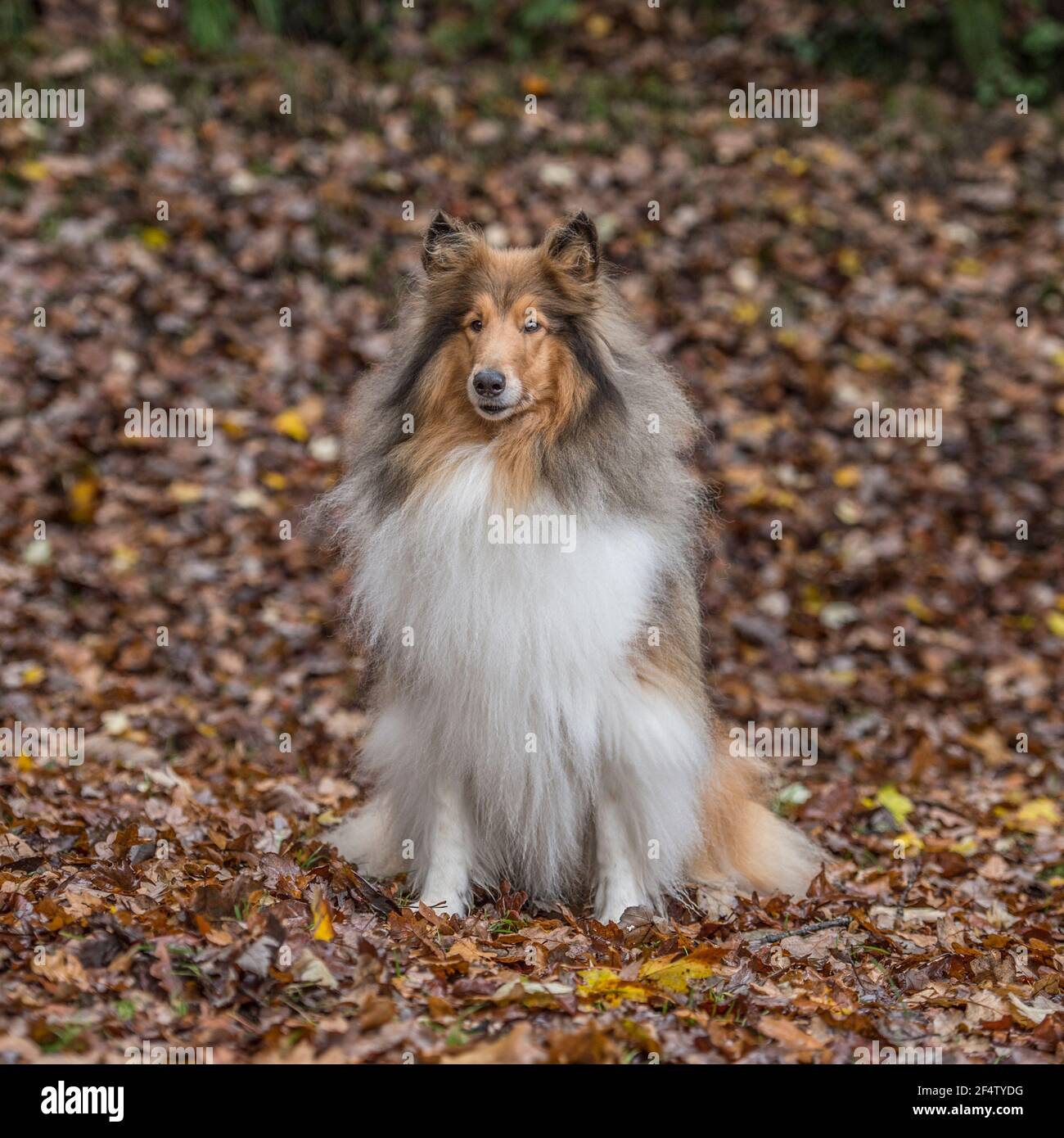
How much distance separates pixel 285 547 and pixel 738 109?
5961 millimetres

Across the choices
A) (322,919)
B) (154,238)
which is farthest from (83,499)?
(322,919)

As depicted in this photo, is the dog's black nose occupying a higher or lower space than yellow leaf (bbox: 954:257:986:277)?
lower

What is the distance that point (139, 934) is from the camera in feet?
12.3

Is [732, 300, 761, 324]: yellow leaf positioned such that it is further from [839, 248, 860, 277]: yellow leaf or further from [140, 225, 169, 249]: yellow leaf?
[140, 225, 169, 249]: yellow leaf

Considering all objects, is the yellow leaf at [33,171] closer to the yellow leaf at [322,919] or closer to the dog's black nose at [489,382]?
the dog's black nose at [489,382]

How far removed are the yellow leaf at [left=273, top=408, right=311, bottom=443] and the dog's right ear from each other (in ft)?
14.6

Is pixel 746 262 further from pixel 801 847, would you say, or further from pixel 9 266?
pixel 801 847

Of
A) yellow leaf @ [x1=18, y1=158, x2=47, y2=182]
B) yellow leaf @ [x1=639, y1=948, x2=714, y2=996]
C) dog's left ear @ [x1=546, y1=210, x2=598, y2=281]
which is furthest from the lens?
yellow leaf @ [x1=18, y1=158, x2=47, y2=182]

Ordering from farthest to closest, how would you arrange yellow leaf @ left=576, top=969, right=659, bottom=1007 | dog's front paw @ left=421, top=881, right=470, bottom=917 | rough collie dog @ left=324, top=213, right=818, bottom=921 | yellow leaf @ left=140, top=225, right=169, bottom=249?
1. yellow leaf @ left=140, top=225, right=169, bottom=249
2. dog's front paw @ left=421, top=881, right=470, bottom=917
3. rough collie dog @ left=324, top=213, right=818, bottom=921
4. yellow leaf @ left=576, top=969, right=659, bottom=1007

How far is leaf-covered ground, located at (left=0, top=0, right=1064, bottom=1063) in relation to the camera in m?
3.83

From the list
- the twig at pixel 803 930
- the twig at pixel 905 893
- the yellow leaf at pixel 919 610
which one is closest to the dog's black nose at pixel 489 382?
the twig at pixel 803 930

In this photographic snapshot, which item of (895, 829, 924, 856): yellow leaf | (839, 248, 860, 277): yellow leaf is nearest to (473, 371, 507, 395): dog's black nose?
(895, 829, 924, 856): yellow leaf

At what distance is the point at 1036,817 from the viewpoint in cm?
636

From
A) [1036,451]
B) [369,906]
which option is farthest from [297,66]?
[369,906]
